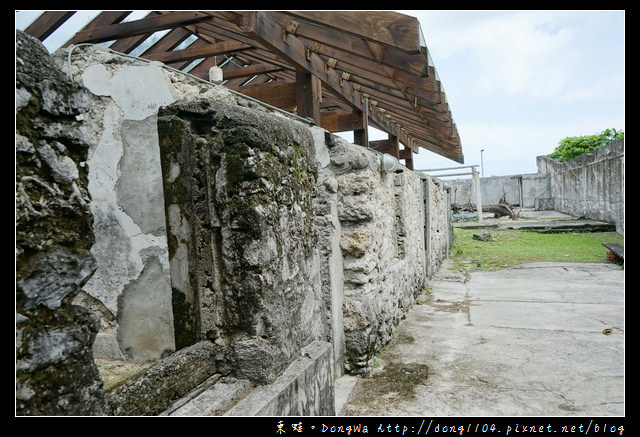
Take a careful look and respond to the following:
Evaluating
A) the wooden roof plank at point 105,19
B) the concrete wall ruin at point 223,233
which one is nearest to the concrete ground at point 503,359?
the concrete wall ruin at point 223,233

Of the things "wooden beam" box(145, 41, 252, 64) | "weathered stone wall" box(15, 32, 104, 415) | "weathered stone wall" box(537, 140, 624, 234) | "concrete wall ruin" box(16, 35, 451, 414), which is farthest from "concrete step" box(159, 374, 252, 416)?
"weathered stone wall" box(537, 140, 624, 234)

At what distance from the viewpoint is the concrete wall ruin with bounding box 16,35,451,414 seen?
172 cm

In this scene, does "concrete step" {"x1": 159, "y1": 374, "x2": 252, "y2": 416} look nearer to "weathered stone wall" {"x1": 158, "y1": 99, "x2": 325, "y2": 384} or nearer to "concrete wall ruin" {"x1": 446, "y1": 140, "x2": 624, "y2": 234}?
"weathered stone wall" {"x1": 158, "y1": 99, "x2": 325, "y2": 384}

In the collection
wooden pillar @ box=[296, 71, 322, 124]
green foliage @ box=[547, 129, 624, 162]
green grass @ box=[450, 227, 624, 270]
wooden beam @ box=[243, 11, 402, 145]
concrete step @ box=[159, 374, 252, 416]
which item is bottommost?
green grass @ box=[450, 227, 624, 270]

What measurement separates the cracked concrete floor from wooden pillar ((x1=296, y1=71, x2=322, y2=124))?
2351mm

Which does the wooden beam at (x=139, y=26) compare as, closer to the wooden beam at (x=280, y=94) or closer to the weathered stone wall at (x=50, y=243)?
the wooden beam at (x=280, y=94)

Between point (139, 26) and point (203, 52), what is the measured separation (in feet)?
2.35

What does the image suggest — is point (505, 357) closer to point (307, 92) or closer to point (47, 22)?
point (307, 92)

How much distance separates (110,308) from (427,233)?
226 inches

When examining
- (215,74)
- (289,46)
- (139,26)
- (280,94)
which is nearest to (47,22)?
(139,26)

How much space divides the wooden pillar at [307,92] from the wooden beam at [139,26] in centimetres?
98

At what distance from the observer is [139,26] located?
4309mm

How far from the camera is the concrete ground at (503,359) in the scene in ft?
9.75

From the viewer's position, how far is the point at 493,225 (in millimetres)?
15625
